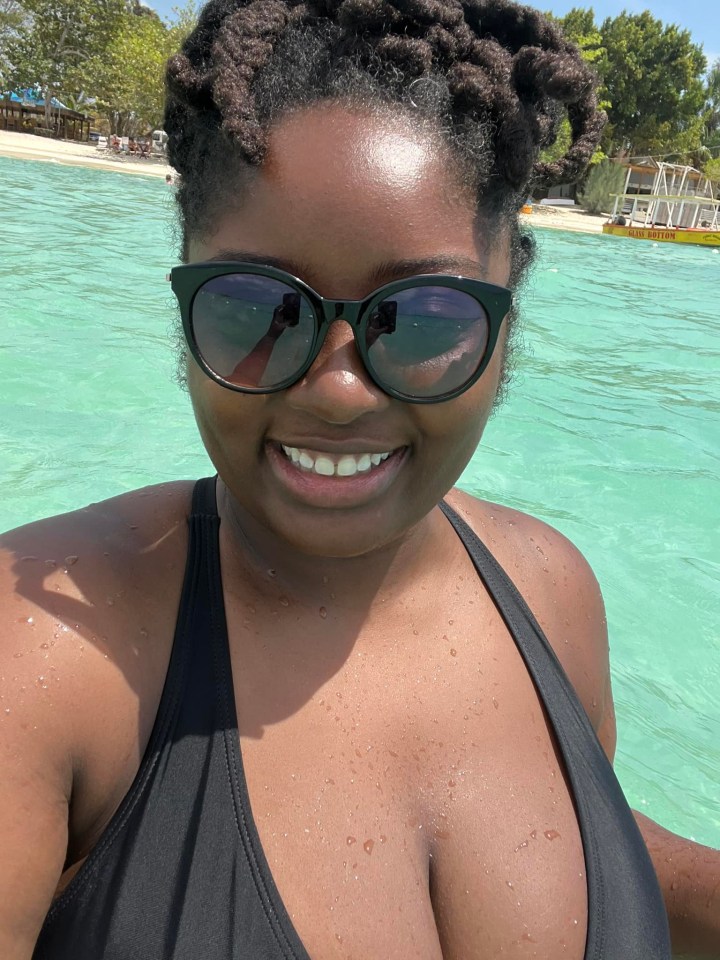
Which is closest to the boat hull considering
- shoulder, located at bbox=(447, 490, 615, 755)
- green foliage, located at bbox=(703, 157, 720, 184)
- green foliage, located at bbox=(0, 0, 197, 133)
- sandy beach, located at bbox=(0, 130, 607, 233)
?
sandy beach, located at bbox=(0, 130, 607, 233)

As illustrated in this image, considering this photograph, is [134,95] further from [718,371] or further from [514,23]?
[514,23]

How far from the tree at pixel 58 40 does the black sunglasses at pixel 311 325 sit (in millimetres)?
44595

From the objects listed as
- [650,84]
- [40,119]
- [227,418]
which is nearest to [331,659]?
[227,418]

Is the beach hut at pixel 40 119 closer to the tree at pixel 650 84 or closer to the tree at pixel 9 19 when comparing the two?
the tree at pixel 9 19

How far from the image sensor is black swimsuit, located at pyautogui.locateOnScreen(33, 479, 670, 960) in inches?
41.8

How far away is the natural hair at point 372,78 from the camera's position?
1.20 m

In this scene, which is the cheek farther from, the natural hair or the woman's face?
the natural hair

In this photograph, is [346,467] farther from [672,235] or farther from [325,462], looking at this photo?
[672,235]

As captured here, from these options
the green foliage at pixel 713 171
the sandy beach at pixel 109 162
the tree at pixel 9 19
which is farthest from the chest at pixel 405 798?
the tree at pixel 9 19

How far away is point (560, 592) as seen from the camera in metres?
1.73

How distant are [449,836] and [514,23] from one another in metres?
1.39

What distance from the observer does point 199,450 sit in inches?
219

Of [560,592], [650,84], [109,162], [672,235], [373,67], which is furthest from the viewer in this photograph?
[650,84]

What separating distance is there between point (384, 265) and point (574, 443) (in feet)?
17.5
